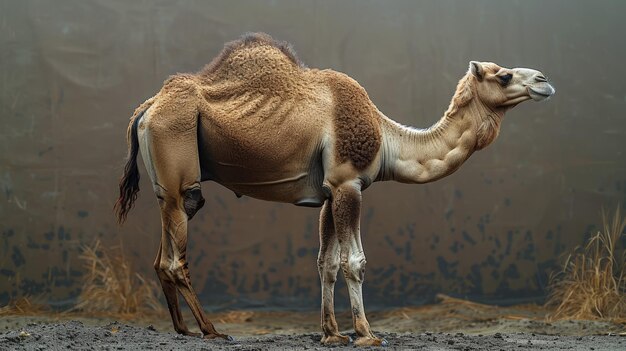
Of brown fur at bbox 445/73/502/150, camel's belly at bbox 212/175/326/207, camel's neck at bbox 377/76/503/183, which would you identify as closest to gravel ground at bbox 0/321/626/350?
camel's belly at bbox 212/175/326/207

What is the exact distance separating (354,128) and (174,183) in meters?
1.06

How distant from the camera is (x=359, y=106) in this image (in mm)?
4875

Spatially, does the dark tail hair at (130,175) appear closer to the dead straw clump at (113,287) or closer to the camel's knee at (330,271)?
the camel's knee at (330,271)

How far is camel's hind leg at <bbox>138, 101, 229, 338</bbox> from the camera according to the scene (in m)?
4.64

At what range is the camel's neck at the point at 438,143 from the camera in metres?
4.99

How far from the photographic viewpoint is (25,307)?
23.1 feet

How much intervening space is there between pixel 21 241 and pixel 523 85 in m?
4.49

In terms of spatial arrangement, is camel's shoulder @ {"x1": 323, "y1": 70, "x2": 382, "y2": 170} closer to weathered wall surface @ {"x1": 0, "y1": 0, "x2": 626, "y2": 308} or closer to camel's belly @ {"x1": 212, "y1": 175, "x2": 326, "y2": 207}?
camel's belly @ {"x1": 212, "y1": 175, "x2": 326, "y2": 207}

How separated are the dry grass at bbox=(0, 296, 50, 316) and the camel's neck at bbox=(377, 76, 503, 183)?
3.53 meters

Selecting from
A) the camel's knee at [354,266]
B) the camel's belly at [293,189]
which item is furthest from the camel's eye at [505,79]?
the camel's knee at [354,266]

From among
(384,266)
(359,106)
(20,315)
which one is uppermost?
(359,106)

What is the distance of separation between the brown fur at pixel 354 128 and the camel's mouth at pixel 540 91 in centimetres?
94

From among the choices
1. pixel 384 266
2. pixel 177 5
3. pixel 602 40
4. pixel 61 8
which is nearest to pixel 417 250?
pixel 384 266

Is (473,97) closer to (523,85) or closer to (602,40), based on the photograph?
(523,85)
